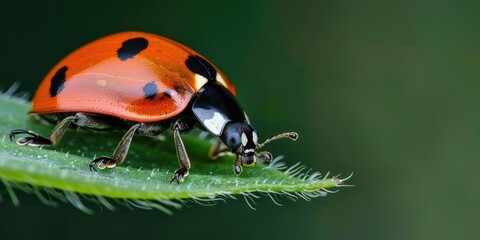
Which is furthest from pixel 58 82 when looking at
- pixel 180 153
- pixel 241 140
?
pixel 241 140

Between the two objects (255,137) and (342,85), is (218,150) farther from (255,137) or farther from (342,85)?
(342,85)

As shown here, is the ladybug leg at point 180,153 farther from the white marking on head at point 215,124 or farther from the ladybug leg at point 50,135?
the ladybug leg at point 50,135

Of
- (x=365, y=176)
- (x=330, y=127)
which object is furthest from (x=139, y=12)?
(x=365, y=176)

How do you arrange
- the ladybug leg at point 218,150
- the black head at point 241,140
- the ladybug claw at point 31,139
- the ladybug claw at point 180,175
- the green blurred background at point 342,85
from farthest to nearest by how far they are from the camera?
1. the green blurred background at point 342,85
2. the ladybug leg at point 218,150
3. the black head at point 241,140
4. the ladybug claw at point 31,139
5. the ladybug claw at point 180,175

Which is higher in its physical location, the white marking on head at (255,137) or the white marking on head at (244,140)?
the white marking on head at (255,137)

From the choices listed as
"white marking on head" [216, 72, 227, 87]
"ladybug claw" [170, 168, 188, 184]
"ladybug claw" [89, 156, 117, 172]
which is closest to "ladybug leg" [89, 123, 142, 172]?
"ladybug claw" [89, 156, 117, 172]

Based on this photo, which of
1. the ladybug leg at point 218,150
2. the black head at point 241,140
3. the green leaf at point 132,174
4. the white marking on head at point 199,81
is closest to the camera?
the green leaf at point 132,174

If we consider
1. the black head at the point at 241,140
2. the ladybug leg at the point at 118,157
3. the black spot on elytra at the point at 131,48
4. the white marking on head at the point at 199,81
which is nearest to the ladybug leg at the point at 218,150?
the black head at the point at 241,140
